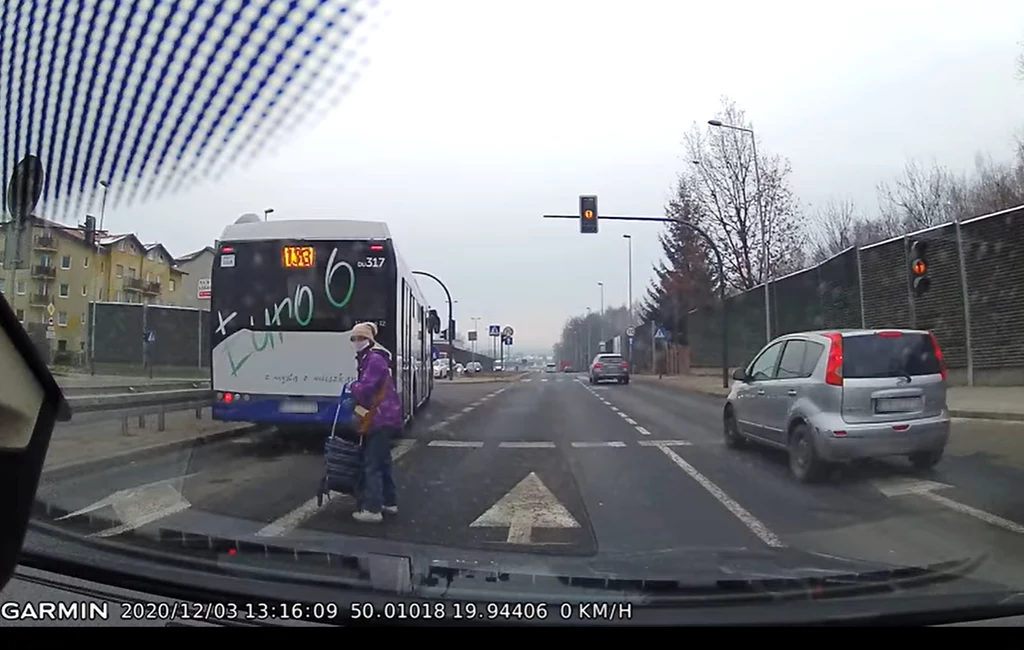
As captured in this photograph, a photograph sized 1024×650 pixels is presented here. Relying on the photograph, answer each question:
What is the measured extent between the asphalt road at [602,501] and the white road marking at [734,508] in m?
0.03

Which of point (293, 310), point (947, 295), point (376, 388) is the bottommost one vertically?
point (376, 388)

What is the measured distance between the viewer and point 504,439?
14.0 meters

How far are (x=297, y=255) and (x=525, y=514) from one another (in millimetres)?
5948

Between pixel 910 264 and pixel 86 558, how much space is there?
14.1m

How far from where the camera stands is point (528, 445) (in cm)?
1312

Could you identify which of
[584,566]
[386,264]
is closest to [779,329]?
[386,264]

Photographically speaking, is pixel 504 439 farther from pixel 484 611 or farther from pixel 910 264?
pixel 484 611

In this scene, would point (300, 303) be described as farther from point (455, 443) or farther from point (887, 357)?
point (887, 357)

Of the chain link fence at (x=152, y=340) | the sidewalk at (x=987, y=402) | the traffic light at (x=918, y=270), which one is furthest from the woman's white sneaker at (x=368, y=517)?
the chain link fence at (x=152, y=340)

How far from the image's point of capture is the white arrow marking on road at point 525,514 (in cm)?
662

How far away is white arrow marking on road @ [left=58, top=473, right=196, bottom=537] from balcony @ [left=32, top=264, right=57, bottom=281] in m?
2.06

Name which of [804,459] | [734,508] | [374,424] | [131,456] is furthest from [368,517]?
[131,456]

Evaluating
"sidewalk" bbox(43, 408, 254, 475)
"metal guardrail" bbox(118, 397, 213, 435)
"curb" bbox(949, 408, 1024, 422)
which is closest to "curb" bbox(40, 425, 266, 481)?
"sidewalk" bbox(43, 408, 254, 475)

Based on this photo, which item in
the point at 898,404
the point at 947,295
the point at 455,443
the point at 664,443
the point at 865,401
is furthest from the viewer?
the point at 947,295
